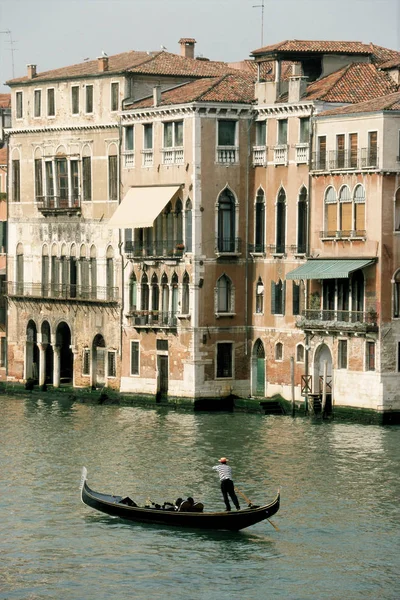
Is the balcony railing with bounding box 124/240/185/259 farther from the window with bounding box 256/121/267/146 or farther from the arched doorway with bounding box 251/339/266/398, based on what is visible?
the window with bounding box 256/121/267/146

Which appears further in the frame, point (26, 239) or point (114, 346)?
point (26, 239)

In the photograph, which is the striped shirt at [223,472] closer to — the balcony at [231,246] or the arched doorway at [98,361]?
the balcony at [231,246]

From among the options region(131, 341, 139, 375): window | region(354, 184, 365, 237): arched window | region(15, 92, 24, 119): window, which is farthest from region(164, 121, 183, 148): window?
region(15, 92, 24, 119): window

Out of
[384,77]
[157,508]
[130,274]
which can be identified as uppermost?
[384,77]

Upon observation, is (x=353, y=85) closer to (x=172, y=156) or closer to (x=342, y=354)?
(x=172, y=156)

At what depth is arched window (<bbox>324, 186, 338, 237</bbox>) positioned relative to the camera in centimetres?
5425

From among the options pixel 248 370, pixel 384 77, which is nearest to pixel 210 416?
pixel 248 370

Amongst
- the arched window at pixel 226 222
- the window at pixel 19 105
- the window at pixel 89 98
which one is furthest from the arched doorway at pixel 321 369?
the window at pixel 19 105

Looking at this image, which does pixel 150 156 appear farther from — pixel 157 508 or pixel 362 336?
pixel 157 508

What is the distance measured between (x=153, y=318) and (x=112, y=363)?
283cm

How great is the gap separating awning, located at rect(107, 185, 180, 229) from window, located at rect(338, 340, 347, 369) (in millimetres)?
6737

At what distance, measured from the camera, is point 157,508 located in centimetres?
4094

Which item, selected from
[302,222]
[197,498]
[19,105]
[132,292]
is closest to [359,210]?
[302,222]

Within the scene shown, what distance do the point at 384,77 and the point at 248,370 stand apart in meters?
8.74
